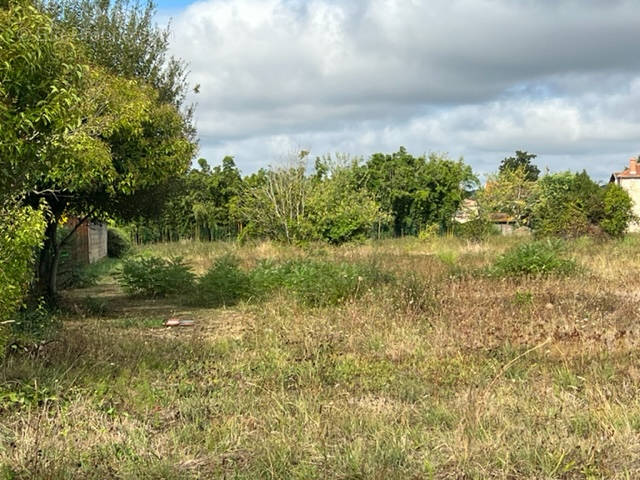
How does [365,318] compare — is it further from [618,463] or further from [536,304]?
[618,463]

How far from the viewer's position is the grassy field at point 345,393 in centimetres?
367

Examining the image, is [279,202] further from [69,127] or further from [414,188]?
[69,127]

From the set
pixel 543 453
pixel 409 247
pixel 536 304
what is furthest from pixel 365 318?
pixel 409 247

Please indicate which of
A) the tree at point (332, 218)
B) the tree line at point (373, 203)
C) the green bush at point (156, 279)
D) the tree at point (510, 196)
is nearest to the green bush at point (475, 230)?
the tree line at point (373, 203)

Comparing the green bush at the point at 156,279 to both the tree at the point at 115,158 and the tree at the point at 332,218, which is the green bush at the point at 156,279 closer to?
the tree at the point at 115,158

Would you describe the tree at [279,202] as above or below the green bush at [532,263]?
above

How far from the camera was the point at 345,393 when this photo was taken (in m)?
5.06

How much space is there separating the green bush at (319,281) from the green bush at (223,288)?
217mm

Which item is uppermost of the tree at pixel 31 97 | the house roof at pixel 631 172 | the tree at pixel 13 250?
the house roof at pixel 631 172

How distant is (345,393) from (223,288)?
6803mm

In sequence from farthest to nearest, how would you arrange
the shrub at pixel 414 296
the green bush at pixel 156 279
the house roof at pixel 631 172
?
the house roof at pixel 631 172, the green bush at pixel 156 279, the shrub at pixel 414 296

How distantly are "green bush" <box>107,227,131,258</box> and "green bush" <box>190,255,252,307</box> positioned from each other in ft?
48.8

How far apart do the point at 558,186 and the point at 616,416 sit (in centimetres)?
4210

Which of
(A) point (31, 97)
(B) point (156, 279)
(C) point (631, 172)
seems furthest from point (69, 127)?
(C) point (631, 172)
